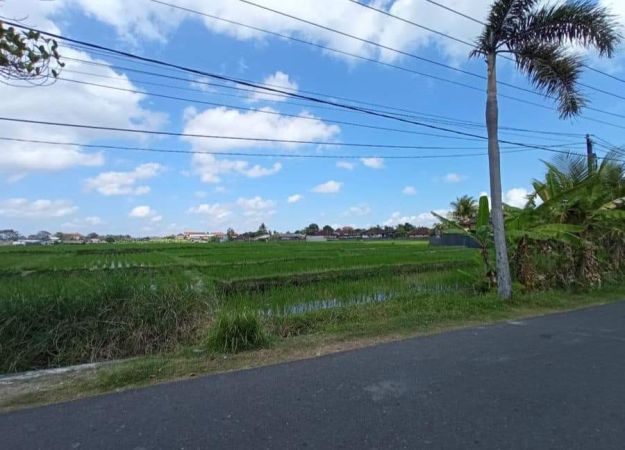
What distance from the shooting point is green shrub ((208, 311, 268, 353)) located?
6238 millimetres

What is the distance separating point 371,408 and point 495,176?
25.0 ft

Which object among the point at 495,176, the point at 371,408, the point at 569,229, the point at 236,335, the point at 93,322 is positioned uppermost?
the point at 495,176

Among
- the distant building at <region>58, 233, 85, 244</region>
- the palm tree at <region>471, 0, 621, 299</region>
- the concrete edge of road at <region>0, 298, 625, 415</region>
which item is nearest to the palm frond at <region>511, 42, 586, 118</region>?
the palm tree at <region>471, 0, 621, 299</region>

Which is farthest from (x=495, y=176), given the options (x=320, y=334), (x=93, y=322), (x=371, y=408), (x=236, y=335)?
(x=93, y=322)

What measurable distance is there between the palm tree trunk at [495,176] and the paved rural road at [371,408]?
4.28 m

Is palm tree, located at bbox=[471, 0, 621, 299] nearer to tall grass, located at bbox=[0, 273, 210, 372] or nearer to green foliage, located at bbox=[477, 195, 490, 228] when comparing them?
green foliage, located at bbox=[477, 195, 490, 228]

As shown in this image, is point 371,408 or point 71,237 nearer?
point 371,408

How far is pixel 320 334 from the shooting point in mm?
7164

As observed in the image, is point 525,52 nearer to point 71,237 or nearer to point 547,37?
point 547,37

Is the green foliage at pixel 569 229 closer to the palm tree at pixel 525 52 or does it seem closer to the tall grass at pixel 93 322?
the palm tree at pixel 525 52

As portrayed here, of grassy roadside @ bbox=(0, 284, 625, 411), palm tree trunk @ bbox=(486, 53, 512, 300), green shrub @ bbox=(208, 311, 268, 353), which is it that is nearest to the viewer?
grassy roadside @ bbox=(0, 284, 625, 411)

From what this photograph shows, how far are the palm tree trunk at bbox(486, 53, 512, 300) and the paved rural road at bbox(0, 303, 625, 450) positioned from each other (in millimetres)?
4283

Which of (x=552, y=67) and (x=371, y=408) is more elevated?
(x=552, y=67)

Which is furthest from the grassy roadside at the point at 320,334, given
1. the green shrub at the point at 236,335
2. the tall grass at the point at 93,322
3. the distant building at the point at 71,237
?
the distant building at the point at 71,237
